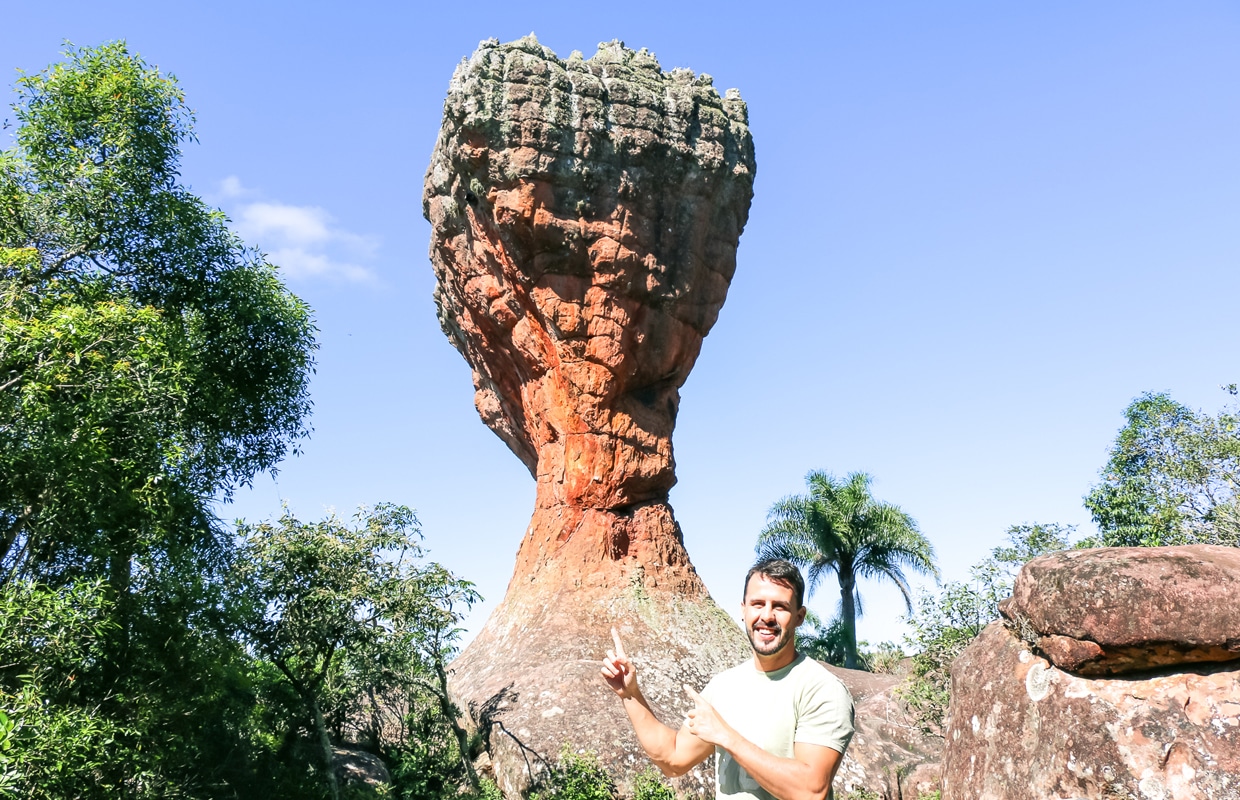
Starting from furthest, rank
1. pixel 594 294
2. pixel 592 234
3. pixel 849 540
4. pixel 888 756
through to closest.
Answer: pixel 849 540
pixel 594 294
pixel 592 234
pixel 888 756

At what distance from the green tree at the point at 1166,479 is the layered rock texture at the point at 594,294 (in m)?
8.87

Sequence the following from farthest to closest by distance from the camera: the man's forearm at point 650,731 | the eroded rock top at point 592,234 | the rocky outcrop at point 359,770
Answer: the eroded rock top at point 592,234
the rocky outcrop at point 359,770
the man's forearm at point 650,731

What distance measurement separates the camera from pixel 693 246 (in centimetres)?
1997

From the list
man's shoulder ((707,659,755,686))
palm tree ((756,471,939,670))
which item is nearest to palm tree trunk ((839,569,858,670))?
palm tree ((756,471,939,670))

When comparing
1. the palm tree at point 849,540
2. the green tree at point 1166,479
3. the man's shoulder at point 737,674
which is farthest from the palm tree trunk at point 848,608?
the man's shoulder at point 737,674

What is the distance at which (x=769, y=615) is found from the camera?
3.68 meters

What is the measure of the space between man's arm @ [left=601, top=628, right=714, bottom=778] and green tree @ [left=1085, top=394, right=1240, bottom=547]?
602 inches

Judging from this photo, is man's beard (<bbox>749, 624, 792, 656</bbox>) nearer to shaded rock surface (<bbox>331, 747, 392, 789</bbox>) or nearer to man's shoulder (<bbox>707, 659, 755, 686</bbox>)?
man's shoulder (<bbox>707, 659, 755, 686</bbox>)

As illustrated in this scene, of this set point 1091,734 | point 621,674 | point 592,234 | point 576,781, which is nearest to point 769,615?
point 621,674

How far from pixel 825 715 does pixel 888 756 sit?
44.6 ft

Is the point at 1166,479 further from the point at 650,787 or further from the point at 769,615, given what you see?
the point at 769,615

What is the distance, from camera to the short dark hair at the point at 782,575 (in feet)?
12.1

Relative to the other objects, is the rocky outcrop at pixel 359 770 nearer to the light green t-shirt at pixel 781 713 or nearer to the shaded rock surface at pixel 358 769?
the shaded rock surface at pixel 358 769

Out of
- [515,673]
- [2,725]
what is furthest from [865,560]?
[2,725]
